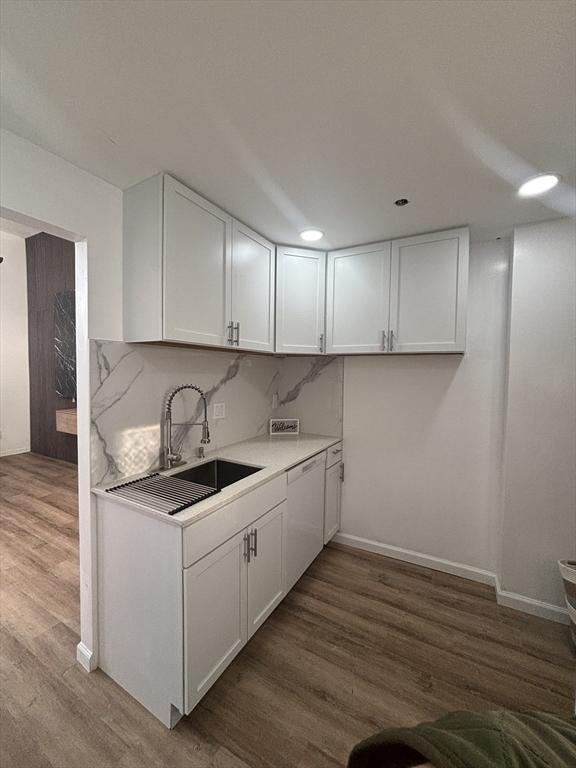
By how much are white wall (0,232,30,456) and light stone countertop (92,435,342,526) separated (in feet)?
14.4

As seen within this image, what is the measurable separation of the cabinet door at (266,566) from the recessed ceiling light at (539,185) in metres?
2.10

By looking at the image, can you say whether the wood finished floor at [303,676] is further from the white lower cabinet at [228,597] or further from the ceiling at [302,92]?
the ceiling at [302,92]

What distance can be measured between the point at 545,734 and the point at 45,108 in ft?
6.99

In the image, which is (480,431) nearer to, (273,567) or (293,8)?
(273,567)

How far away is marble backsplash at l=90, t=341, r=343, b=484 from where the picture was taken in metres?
1.55

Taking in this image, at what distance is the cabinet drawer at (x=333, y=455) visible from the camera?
8.17 feet

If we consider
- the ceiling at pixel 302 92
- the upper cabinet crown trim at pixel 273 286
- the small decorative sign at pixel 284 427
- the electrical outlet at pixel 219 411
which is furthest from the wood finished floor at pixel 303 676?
the ceiling at pixel 302 92

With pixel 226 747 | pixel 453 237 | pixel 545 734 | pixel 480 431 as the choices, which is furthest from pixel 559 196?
pixel 226 747

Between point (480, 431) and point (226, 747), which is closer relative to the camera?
point (226, 747)

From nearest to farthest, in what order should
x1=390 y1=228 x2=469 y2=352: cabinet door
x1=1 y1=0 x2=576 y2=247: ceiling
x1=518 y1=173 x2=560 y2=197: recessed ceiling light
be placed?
x1=1 y1=0 x2=576 y2=247: ceiling < x1=518 y1=173 x2=560 y2=197: recessed ceiling light < x1=390 y1=228 x2=469 y2=352: cabinet door

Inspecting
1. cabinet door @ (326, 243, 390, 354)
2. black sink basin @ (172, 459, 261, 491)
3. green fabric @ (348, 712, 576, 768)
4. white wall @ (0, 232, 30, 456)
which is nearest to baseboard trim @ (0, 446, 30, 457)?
white wall @ (0, 232, 30, 456)

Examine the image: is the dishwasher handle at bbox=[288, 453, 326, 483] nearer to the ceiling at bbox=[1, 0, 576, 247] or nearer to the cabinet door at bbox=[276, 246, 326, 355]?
the cabinet door at bbox=[276, 246, 326, 355]

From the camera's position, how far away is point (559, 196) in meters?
1.63

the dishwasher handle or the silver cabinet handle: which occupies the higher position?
the dishwasher handle
